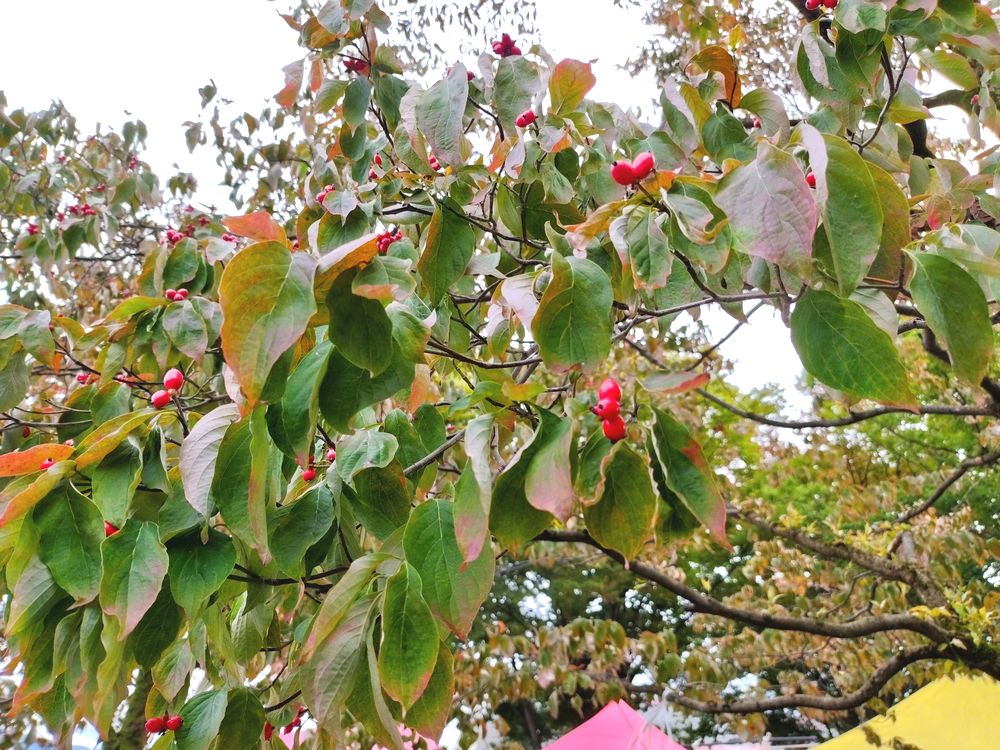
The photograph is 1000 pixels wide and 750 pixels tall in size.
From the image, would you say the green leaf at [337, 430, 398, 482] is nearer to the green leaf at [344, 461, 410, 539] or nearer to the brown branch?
the green leaf at [344, 461, 410, 539]

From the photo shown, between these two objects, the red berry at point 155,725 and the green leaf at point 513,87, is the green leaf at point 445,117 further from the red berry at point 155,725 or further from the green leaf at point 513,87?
the red berry at point 155,725

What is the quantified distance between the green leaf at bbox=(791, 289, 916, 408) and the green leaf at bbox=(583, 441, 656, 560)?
0.22 m

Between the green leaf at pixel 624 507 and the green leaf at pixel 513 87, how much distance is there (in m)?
0.80

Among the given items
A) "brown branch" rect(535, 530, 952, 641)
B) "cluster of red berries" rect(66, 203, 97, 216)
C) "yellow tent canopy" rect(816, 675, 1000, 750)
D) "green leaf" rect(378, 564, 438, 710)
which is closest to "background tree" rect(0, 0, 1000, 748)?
"green leaf" rect(378, 564, 438, 710)

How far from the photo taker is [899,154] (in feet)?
5.04

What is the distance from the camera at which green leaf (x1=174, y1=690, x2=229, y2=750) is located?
94 centimetres

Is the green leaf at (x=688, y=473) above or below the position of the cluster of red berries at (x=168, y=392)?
below

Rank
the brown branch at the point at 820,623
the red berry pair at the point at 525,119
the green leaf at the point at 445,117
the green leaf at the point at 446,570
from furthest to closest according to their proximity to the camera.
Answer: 1. the brown branch at the point at 820,623
2. the red berry pair at the point at 525,119
3. the green leaf at the point at 445,117
4. the green leaf at the point at 446,570

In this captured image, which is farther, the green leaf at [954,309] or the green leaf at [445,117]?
the green leaf at [445,117]

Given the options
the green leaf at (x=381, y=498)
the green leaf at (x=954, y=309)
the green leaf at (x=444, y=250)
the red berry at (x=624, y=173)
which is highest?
Result: the green leaf at (x=444, y=250)

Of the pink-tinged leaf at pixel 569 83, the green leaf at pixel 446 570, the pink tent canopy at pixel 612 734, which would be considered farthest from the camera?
the pink tent canopy at pixel 612 734

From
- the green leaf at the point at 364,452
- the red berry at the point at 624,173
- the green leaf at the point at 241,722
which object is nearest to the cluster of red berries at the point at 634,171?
the red berry at the point at 624,173

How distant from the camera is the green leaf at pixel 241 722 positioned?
971 millimetres

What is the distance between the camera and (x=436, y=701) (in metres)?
0.78
